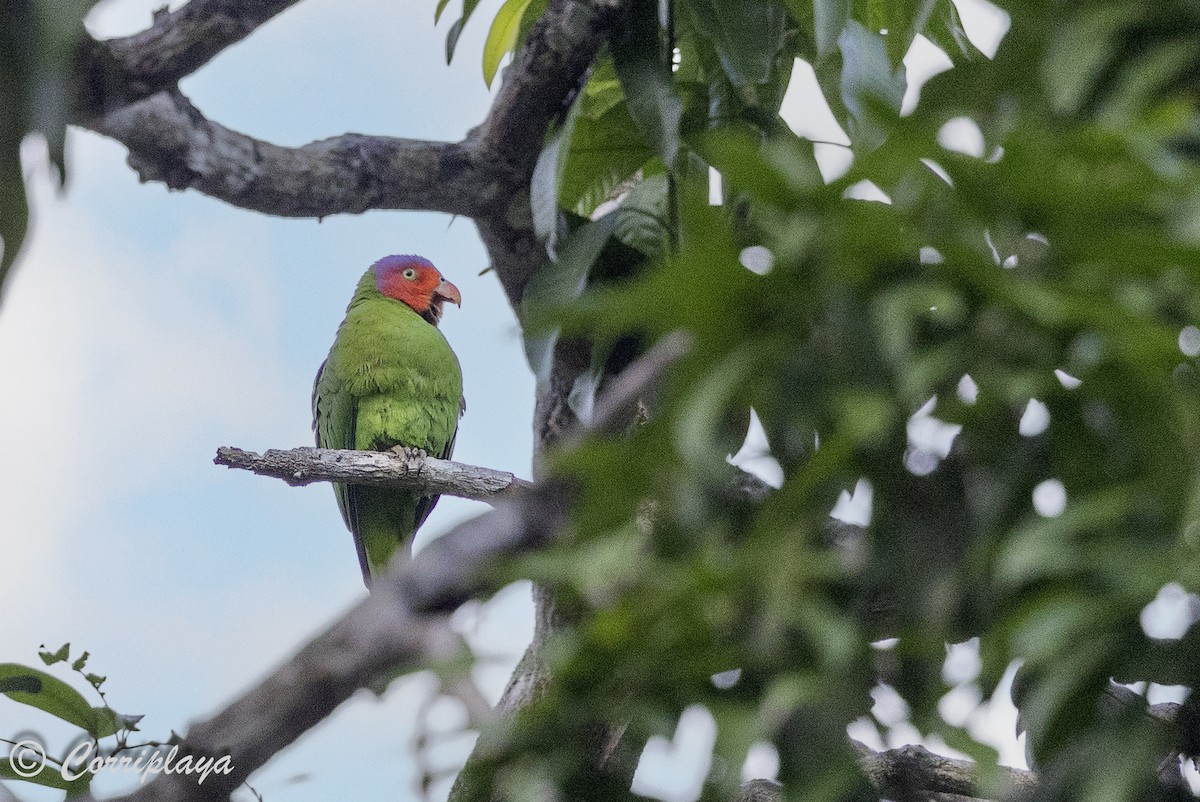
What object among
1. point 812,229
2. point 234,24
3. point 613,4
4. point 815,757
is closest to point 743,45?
point 613,4

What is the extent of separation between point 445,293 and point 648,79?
230 centimetres

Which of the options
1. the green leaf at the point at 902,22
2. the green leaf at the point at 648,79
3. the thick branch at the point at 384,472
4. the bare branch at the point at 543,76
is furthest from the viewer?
the thick branch at the point at 384,472

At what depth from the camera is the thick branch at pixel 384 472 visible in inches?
85.4

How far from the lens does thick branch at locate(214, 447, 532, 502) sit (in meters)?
2.17

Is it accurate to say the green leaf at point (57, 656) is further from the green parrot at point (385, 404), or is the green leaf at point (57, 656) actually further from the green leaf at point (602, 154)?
the green parrot at point (385, 404)

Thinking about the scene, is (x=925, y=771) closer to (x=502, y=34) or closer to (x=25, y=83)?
(x=502, y=34)

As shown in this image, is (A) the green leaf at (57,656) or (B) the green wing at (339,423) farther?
(B) the green wing at (339,423)

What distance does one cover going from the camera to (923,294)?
0.58 m

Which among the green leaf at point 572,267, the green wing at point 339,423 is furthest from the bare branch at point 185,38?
the green wing at point 339,423

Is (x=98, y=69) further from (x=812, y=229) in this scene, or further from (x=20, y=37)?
(x=812, y=229)

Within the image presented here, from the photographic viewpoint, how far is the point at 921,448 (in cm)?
65

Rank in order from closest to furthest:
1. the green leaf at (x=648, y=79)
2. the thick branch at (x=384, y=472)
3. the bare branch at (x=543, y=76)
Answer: the green leaf at (x=648, y=79)
the bare branch at (x=543, y=76)
the thick branch at (x=384, y=472)

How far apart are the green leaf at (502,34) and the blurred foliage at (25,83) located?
1307 millimetres

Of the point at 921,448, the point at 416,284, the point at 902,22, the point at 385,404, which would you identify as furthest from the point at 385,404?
the point at 921,448
